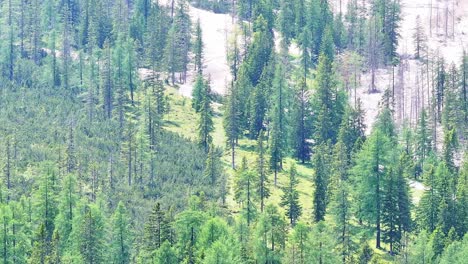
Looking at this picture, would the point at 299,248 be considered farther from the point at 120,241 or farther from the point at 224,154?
the point at 224,154

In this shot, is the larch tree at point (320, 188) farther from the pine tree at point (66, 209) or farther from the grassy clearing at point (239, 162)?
the pine tree at point (66, 209)

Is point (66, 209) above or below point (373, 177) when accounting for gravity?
below

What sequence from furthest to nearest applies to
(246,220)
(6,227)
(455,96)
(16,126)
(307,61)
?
(307,61) → (455,96) → (16,126) → (246,220) → (6,227)

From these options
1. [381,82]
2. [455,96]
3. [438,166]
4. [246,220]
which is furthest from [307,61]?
[246,220]

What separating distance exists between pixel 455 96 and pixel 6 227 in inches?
3030

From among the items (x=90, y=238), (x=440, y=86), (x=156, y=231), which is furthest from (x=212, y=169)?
(x=440, y=86)

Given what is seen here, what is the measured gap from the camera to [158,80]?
176375 mm

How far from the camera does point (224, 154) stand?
163 meters

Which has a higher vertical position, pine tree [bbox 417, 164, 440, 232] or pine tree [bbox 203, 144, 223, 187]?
pine tree [bbox 203, 144, 223, 187]

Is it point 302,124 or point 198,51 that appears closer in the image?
point 302,124

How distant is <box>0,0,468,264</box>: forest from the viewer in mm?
124625

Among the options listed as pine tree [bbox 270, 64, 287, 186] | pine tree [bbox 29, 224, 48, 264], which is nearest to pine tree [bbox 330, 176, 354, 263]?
pine tree [bbox 270, 64, 287, 186]

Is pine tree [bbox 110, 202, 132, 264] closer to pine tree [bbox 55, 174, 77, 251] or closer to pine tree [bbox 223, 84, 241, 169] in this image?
pine tree [bbox 55, 174, 77, 251]

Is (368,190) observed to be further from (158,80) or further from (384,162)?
(158,80)
